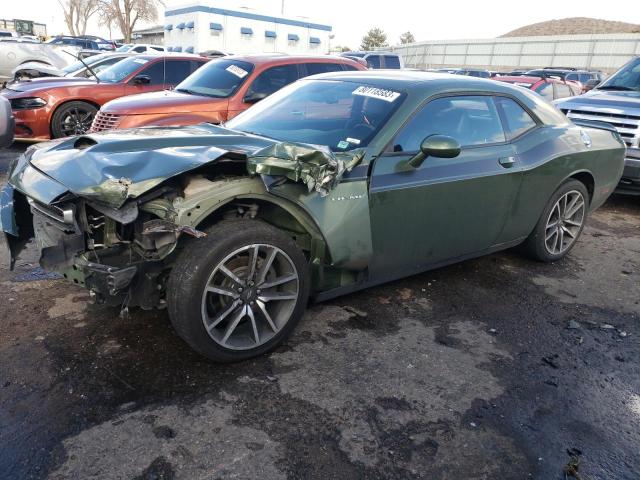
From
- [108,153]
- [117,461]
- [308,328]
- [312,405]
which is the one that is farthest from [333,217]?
[117,461]

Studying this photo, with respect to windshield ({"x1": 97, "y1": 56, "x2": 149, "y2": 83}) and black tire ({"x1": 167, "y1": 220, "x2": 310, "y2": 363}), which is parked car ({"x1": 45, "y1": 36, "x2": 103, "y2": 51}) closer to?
windshield ({"x1": 97, "y1": 56, "x2": 149, "y2": 83})

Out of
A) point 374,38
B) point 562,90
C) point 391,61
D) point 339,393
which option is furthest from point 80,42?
point 374,38

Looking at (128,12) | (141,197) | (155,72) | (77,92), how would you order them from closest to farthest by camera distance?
1. (141,197)
2. (77,92)
3. (155,72)
4. (128,12)

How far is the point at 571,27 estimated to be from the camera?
2840 inches

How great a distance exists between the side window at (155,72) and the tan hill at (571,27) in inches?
2769

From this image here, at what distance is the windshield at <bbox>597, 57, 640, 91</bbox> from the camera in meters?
7.92

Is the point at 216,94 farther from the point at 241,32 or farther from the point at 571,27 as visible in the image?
the point at 571,27

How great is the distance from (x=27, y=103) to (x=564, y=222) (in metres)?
8.18

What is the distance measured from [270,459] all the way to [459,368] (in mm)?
1372

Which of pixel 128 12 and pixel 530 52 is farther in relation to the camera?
pixel 128 12

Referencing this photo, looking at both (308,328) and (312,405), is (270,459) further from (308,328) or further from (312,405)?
(308,328)

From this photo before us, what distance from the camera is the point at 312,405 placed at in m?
2.80

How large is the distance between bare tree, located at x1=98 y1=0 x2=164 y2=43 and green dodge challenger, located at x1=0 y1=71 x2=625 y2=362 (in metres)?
56.1

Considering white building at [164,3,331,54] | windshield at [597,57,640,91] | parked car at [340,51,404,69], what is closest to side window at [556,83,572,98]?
windshield at [597,57,640,91]
